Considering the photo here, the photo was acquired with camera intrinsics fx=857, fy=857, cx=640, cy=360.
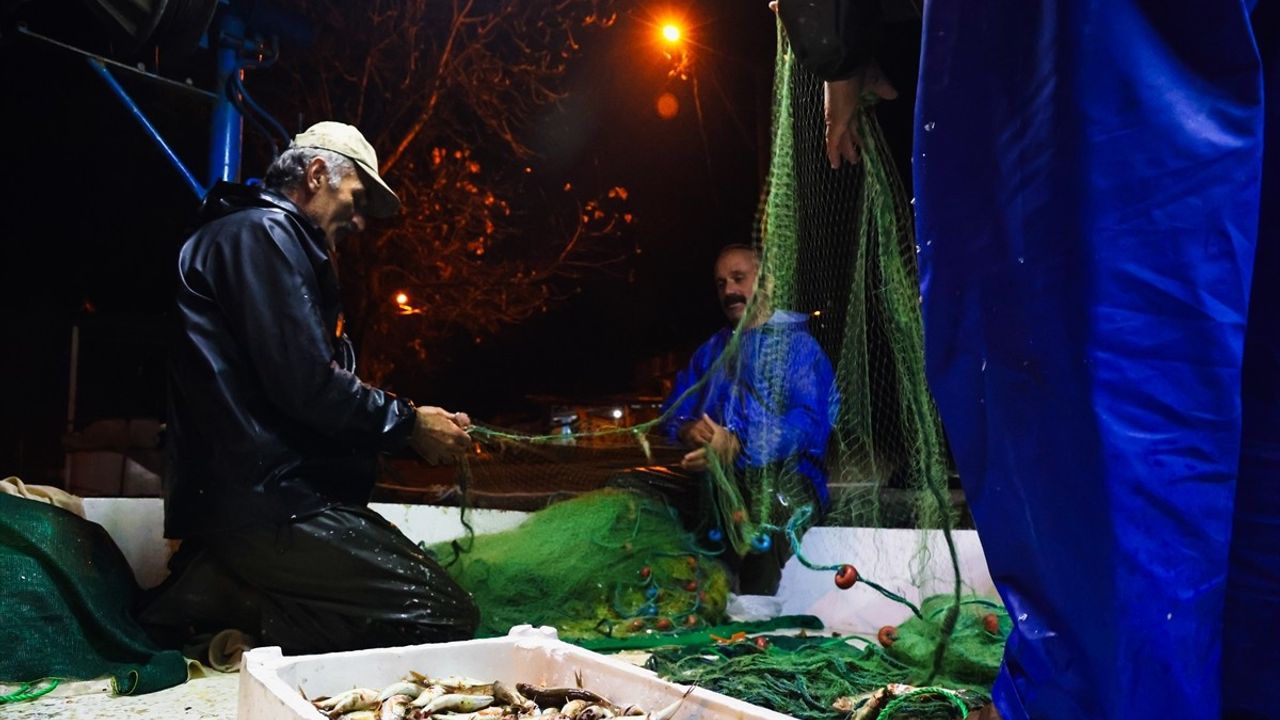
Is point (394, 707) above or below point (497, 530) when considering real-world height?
above

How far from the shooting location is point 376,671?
98.3 inches

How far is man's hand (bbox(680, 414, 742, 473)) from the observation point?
4.74m

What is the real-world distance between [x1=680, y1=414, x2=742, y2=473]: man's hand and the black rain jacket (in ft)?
5.86

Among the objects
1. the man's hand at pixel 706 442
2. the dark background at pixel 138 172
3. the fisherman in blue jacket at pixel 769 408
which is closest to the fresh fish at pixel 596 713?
the fisherman in blue jacket at pixel 769 408

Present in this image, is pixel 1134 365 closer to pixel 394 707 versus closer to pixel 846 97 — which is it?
pixel 846 97

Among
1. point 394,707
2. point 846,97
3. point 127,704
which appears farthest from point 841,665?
point 127,704

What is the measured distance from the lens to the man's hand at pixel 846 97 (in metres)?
2.07

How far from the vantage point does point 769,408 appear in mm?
4551

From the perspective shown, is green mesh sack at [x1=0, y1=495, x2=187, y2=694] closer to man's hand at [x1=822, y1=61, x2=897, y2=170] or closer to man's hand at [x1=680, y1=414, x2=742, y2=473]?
man's hand at [x1=680, y1=414, x2=742, y2=473]

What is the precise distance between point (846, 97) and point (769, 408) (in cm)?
258

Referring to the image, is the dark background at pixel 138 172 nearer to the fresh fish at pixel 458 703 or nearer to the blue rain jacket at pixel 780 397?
the blue rain jacket at pixel 780 397

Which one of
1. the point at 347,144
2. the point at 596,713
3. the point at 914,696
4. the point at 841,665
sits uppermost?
the point at 347,144

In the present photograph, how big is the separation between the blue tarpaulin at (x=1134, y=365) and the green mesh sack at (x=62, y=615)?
329cm

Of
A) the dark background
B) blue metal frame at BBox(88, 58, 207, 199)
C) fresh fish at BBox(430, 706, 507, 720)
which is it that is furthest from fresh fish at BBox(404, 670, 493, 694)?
the dark background
